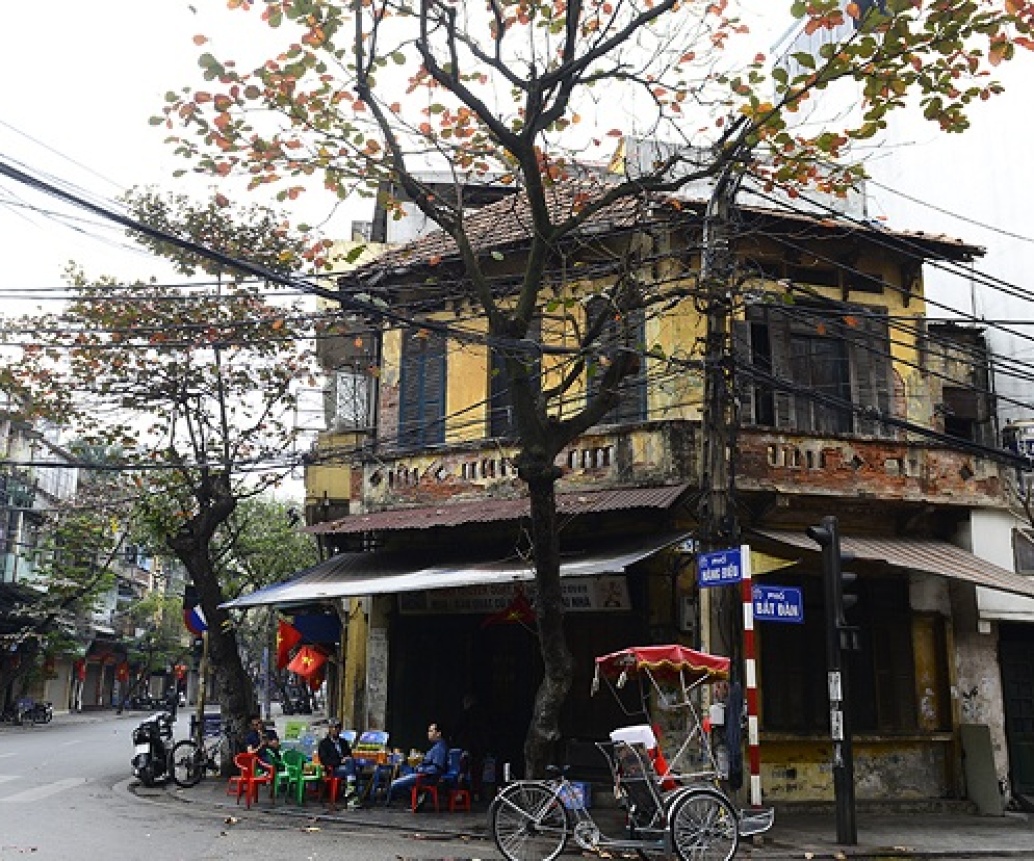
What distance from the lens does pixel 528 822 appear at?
9117 mm

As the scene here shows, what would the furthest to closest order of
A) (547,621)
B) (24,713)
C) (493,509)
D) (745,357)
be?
1. (24,713)
2. (745,357)
3. (493,509)
4. (547,621)

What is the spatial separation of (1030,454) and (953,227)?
4863 millimetres

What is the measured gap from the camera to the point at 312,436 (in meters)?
18.9

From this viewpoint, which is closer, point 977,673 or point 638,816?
point 638,816

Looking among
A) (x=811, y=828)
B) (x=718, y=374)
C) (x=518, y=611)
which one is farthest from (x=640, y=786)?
(x=718, y=374)

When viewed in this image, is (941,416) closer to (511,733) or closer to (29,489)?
(511,733)

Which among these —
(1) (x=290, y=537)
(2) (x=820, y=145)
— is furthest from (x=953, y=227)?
(1) (x=290, y=537)

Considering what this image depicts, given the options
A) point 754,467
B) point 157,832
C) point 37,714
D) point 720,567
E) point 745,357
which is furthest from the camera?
point 37,714

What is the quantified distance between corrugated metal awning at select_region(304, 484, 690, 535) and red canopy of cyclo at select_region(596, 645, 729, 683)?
2211 mm

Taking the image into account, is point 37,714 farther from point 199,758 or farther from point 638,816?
point 638,816

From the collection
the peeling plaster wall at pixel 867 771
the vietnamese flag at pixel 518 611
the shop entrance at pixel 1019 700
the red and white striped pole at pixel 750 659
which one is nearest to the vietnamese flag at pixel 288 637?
the vietnamese flag at pixel 518 611

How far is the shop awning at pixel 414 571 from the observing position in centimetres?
1186

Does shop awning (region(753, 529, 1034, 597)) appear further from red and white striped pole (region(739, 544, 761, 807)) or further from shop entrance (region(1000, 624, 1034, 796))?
red and white striped pole (region(739, 544, 761, 807))

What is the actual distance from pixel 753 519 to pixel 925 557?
2191mm
